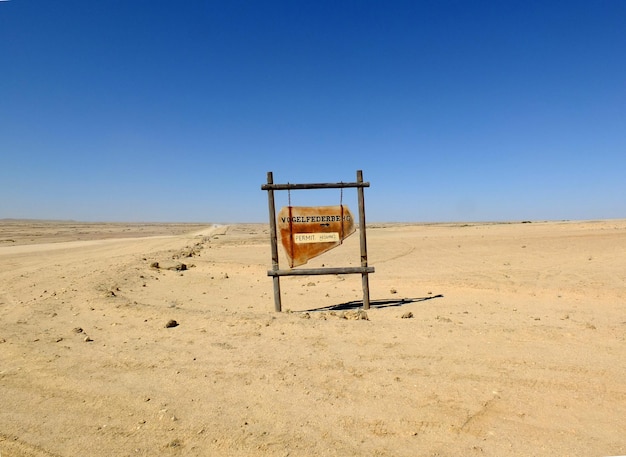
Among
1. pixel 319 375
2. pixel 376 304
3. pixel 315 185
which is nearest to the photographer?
pixel 319 375

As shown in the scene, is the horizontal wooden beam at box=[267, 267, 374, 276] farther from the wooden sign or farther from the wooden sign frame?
the wooden sign

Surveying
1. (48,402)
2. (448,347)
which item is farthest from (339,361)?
(48,402)

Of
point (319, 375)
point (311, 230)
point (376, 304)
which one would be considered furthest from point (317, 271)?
point (319, 375)

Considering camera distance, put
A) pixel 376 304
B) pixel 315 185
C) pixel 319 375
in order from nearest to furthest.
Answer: pixel 319 375, pixel 315 185, pixel 376 304

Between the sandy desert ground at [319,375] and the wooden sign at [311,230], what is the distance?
1.30 m

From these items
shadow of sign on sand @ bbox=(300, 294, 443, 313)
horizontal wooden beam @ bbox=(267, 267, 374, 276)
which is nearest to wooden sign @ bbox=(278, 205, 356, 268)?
horizontal wooden beam @ bbox=(267, 267, 374, 276)

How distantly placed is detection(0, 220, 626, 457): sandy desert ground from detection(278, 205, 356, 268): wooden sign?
1.30 metres

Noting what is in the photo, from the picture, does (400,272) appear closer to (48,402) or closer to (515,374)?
(515,374)

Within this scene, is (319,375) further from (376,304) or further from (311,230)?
(376,304)

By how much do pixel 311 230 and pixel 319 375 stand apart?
156 inches

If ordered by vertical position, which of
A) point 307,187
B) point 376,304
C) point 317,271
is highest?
point 307,187

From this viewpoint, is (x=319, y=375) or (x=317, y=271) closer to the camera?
(x=319, y=375)

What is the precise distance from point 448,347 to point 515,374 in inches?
38.5

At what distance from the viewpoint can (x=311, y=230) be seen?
7961 mm
